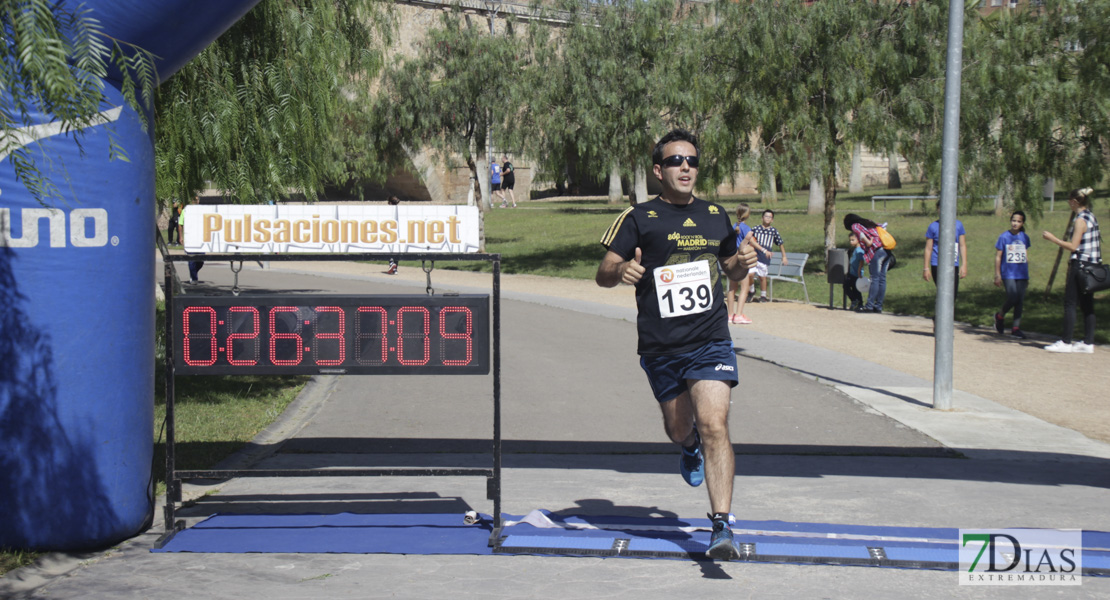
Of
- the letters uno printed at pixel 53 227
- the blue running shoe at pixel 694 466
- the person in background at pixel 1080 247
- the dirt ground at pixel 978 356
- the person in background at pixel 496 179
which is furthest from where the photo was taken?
the person in background at pixel 496 179

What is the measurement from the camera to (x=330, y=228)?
5238 mm

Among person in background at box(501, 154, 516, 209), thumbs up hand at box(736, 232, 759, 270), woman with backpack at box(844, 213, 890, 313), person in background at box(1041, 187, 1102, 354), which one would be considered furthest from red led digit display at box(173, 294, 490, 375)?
person in background at box(501, 154, 516, 209)

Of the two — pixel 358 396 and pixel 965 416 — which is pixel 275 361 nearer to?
pixel 358 396

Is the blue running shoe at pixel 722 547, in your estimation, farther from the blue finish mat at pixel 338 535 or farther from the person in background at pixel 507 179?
the person in background at pixel 507 179

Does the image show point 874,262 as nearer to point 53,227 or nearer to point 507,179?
point 53,227

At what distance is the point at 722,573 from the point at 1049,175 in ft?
56.0

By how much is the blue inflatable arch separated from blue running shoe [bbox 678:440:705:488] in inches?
114

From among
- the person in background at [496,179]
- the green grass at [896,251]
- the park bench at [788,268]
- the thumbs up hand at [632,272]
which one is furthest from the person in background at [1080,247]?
the person in background at [496,179]

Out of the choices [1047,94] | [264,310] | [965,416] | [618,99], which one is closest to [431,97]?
[618,99]

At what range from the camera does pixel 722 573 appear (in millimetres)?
4848

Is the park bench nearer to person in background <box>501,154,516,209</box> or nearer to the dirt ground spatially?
the dirt ground

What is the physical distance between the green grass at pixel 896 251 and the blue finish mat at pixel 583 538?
34.5 feet

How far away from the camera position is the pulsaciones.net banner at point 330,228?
5.23 m

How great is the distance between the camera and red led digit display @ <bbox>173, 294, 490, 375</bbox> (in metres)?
5.46
